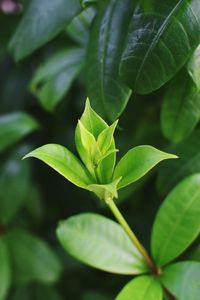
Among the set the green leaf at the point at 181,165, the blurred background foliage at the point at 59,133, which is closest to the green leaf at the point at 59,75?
the blurred background foliage at the point at 59,133

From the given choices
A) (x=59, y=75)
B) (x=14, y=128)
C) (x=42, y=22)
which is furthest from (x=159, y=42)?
(x=14, y=128)

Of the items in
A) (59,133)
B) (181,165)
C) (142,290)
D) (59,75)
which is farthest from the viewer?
(59,133)

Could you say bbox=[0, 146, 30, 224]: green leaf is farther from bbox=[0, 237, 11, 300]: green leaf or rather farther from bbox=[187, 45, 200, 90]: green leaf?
bbox=[187, 45, 200, 90]: green leaf

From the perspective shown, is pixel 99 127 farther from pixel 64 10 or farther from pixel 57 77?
pixel 57 77

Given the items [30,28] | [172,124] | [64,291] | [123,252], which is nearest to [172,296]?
[123,252]

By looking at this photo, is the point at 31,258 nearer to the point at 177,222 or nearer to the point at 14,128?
the point at 14,128
